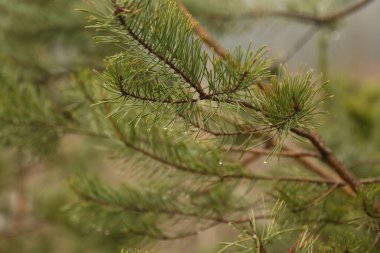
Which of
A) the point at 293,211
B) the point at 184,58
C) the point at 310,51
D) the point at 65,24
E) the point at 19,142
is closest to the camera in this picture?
the point at 184,58

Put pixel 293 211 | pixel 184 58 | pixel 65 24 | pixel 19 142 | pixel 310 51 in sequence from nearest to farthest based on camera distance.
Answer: pixel 184 58 < pixel 293 211 < pixel 19 142 < pixel 65 24 < pixel 310 51

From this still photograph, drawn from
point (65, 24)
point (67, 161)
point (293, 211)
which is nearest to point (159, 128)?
point (293, 211)

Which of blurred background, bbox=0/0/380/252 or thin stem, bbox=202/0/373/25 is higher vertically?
thin stem, bbox=202/0/373/25

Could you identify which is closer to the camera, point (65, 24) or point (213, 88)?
point (213, 88)

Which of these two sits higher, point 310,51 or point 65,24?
point 310,51

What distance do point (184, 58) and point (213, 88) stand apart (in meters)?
0.04

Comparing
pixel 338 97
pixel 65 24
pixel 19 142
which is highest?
pixel 338 97

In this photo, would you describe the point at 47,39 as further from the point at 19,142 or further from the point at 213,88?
the point at 213,88

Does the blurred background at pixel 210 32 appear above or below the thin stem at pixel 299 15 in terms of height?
below

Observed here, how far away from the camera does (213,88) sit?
1.41 feet

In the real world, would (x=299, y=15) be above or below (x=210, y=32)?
above

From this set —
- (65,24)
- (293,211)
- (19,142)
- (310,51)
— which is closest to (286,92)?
(293,211)

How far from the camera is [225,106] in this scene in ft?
1.44

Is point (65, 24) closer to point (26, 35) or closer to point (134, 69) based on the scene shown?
point (26, 35)
